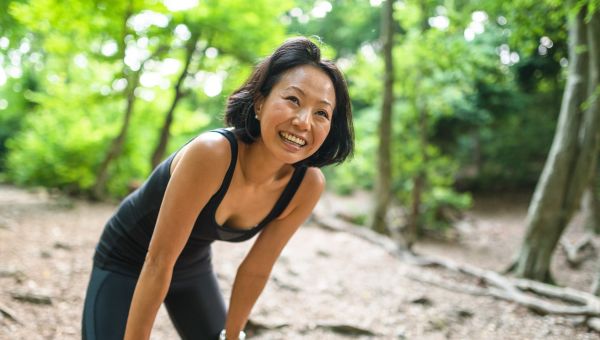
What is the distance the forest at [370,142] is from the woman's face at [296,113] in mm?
346

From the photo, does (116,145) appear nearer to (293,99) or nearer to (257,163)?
(257,163)

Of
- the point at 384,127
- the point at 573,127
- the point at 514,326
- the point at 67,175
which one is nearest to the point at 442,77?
the point at 384,127

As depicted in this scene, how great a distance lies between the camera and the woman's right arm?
1574mm

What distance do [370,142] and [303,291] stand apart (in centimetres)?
606

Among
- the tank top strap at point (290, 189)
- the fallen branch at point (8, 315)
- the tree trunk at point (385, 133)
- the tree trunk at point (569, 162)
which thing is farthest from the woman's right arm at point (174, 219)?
the tree trunk at point (385, 133)

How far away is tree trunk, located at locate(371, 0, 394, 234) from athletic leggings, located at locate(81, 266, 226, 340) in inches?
254

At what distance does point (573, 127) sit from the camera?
5113mm

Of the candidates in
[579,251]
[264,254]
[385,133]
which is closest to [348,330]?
[264,254]

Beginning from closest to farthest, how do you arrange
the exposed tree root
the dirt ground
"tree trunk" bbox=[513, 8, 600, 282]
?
the dirt ground, the exposed tree root, "tree trunk" bbox=[513, 8, 600, 282]

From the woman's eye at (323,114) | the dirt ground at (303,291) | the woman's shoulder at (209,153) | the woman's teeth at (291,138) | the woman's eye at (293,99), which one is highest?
the woman's eye at (293,99)

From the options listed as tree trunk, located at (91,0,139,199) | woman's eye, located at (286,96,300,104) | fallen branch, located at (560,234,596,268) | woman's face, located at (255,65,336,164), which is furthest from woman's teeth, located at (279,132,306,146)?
fallen branch, located at (560,234,596,268)

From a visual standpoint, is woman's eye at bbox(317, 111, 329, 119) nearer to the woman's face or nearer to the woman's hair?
the woman's face

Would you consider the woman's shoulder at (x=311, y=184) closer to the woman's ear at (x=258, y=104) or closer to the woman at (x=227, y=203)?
the woman at (x=227, y=203)

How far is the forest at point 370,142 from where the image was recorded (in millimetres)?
3846
